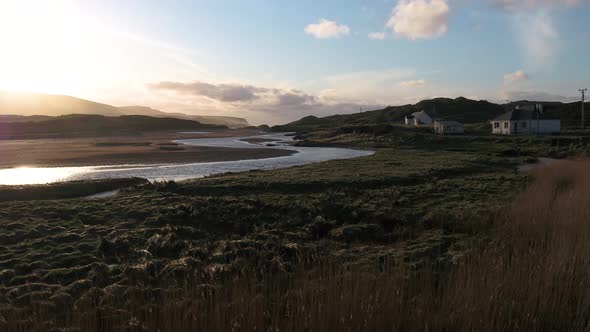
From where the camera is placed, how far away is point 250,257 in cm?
972

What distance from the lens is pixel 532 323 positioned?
15.6 feet

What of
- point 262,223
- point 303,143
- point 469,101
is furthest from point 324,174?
point 469,101

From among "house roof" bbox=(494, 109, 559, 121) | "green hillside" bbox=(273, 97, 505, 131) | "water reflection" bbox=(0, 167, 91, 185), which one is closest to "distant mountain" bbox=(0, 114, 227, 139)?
"green hillside" bbox=(273, 97, 505, 131)

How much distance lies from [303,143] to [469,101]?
12458 cm

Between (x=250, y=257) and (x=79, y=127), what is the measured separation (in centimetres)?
13566

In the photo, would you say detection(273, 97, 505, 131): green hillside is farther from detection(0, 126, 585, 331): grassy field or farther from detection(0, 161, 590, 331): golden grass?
detection(0, 161, 590, 331): golden grass

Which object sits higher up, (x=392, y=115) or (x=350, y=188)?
(x=392, y=115)

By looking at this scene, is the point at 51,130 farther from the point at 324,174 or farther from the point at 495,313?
the point at 495,313

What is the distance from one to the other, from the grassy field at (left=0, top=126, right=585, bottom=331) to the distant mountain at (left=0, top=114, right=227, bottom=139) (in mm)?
104258

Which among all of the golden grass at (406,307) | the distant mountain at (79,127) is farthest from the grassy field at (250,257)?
the distant mountain at (79,127)

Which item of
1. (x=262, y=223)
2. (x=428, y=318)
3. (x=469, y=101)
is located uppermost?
(x=469, y=101)

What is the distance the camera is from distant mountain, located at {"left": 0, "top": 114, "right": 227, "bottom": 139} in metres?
110

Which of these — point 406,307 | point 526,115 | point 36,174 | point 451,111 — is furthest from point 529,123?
point 451,111

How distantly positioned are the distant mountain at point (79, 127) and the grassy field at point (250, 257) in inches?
4105
